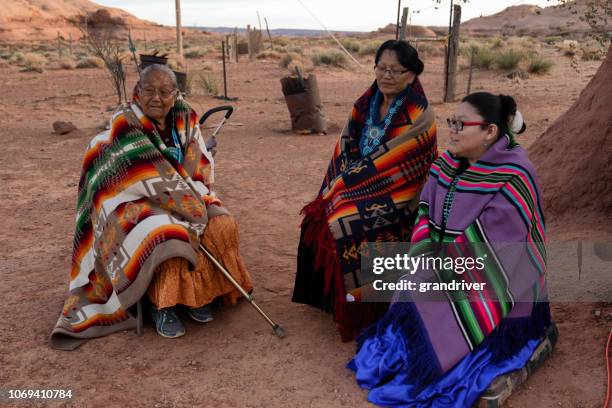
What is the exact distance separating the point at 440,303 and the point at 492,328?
0.26 m

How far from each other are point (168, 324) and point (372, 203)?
54.3 inches

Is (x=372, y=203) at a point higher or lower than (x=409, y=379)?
higher

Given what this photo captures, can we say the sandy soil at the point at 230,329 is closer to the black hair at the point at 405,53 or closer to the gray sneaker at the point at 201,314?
the gray sneaker at the point at 201,314

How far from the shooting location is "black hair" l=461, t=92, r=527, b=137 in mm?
2979

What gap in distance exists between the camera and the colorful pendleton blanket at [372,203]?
11.7 feet

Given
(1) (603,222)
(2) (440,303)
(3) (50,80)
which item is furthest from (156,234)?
(3) (50,80)

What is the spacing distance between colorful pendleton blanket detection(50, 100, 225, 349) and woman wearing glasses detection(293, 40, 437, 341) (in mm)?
789

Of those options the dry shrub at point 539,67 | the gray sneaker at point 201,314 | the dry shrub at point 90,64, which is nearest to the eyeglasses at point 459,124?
the gray sneaker at point 201,314

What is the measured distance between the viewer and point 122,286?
145 inches

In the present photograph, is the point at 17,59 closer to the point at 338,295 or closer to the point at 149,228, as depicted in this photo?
the point at 149,228

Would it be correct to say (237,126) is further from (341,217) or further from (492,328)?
(492,328)

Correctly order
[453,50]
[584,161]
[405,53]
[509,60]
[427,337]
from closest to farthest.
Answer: [427,337] < [405,53] < [584,161] < [453,50] < [509,60]

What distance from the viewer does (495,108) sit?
2980mm

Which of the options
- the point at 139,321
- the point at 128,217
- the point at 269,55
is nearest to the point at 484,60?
the point at 269,55
